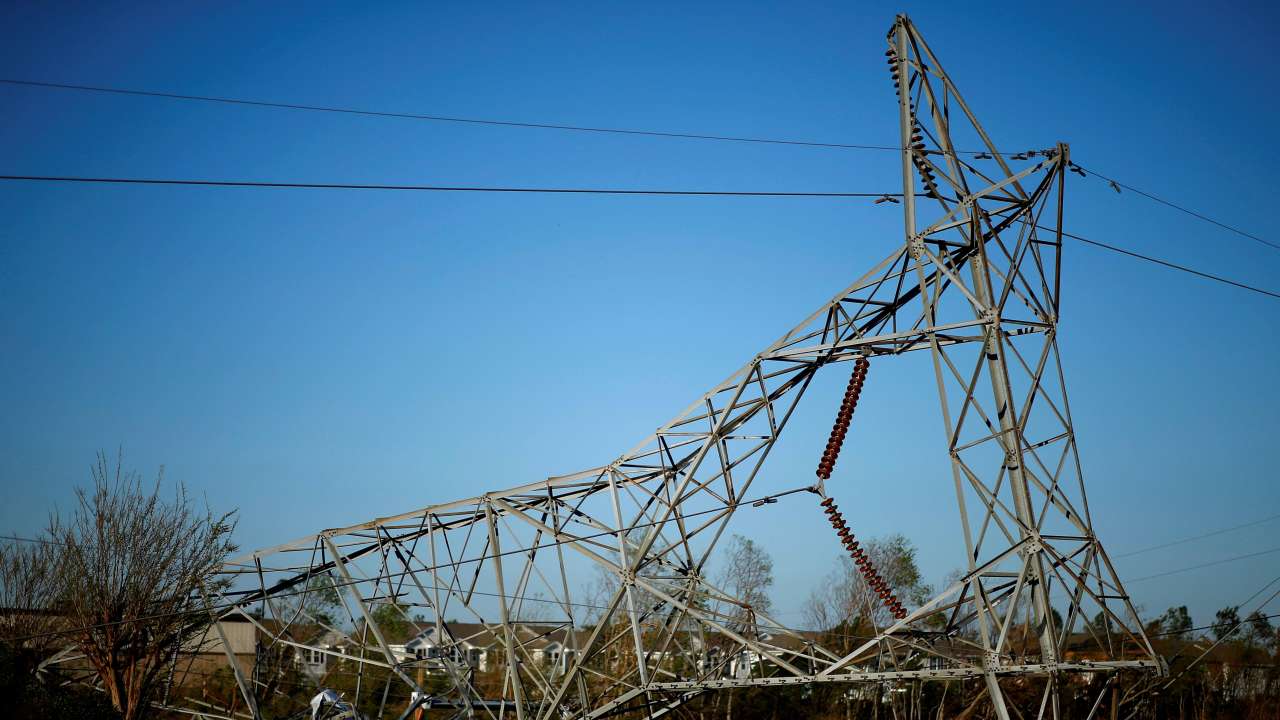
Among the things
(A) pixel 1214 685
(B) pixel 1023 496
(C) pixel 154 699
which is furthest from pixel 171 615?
(A) pixel 1214 685

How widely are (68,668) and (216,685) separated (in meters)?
12.1

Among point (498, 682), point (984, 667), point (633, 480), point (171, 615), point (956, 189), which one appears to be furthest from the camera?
point (498, 682)

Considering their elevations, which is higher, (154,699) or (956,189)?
(956,189)

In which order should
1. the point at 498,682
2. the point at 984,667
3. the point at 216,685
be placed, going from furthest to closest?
the point at 498,682 < the point at 216,685 < the point at 984,667

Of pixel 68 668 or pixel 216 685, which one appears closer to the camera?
pixel 68 668

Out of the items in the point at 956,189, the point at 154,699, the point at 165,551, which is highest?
the point at 956,189

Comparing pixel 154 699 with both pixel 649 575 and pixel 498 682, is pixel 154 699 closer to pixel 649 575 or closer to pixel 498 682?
pixel 649 575

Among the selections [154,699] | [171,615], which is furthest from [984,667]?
[154,699]

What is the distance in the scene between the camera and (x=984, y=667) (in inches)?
602

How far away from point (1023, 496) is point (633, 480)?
758 cm

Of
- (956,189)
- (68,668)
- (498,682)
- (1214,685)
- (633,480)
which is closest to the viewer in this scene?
(956,189)

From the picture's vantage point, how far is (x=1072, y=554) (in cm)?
1570

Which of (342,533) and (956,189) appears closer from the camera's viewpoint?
(956,189)

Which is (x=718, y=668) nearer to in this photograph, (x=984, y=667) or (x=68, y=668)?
(x=984, y=667)
